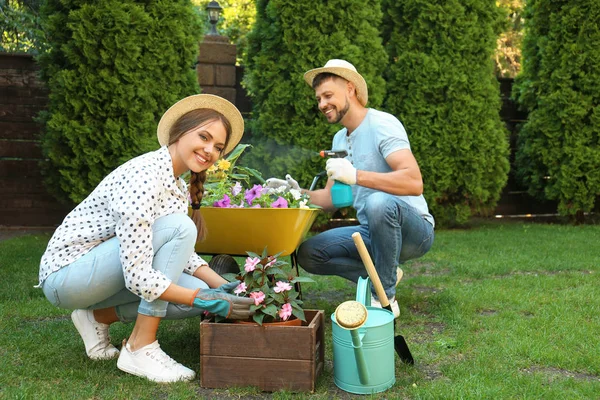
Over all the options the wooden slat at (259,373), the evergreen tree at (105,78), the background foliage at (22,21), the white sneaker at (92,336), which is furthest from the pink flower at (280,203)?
the background foliage at (22,21)

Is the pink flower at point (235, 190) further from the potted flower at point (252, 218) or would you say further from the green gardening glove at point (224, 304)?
the green gardening glove at point (224, 304)

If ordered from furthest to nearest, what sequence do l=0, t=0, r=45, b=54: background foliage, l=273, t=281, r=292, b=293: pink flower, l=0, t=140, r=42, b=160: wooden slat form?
1. l=0, t=140, r=42, b=160: wooden slat
2. l=0, t=0, r=45, b=54: background foliage
3. l=273, t=281, r=292, b=293: pink flower

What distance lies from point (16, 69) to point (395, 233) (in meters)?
4.26

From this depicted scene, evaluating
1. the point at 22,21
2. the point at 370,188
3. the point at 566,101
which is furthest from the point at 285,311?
the point at 566,101

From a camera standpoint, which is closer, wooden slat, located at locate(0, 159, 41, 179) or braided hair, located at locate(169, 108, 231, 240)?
braided hair, located at locate(169, 108, 231, 240)

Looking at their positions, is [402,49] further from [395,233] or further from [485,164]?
[395,233]

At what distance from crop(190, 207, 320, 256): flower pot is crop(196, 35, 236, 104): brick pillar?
131 inches

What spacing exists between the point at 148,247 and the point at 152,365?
1.40 ft

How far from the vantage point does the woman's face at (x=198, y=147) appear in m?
2.13

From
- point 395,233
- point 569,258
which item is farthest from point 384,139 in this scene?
point 569,258

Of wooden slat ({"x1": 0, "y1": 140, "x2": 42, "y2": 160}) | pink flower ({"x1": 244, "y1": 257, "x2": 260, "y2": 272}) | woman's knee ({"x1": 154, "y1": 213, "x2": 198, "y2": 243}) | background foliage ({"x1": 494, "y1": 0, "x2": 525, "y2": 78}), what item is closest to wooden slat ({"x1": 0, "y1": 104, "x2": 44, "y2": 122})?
wooden slat ({"x1": 0, "y1": 140, "x2": 42, "y2": 160})

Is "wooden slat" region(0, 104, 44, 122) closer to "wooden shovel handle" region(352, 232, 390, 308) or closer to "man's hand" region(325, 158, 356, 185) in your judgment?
"man's hand" region(325, 158, 356, 185)

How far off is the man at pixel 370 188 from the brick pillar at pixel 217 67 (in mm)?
2875

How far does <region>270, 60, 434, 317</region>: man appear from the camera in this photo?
2.60 metres
